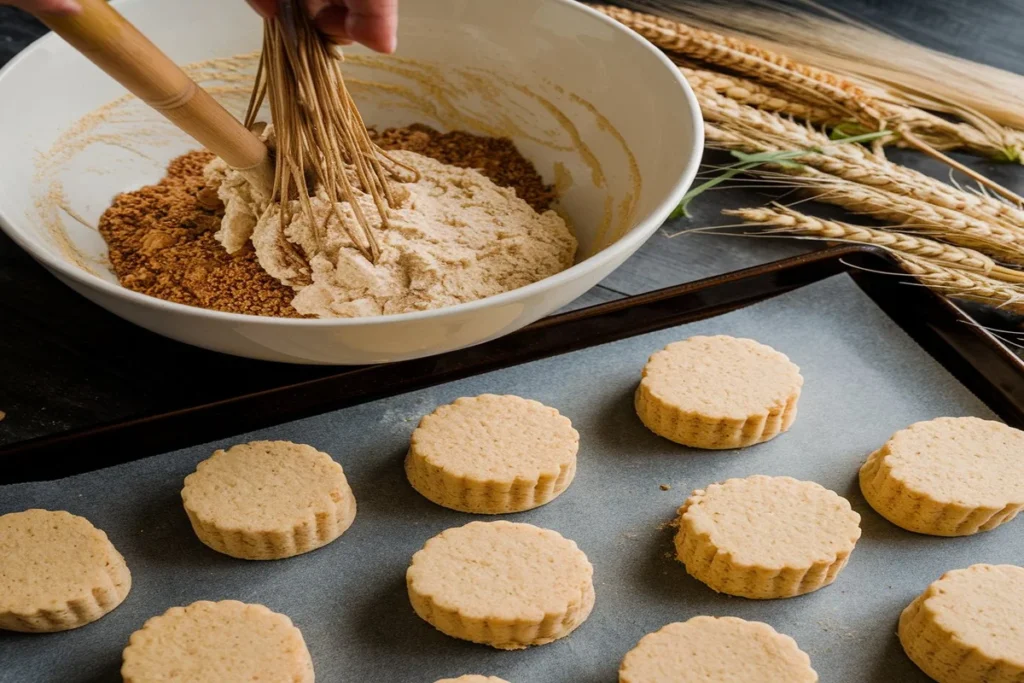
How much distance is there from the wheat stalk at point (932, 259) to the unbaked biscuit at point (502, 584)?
0.79m

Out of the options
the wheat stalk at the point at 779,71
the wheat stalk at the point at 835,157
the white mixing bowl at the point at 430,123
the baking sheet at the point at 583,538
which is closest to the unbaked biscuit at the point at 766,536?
the baking sheet at the point at 583,538

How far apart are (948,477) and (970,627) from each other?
0.77 feet

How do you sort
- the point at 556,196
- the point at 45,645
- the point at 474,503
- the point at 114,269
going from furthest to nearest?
the point at 556,196, the point at 114,269, the point at 474,503, the point at 45,645

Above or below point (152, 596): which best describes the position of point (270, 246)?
above

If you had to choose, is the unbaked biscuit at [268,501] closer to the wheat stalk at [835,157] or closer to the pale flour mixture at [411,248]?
the pale flour mixture at [411,248]

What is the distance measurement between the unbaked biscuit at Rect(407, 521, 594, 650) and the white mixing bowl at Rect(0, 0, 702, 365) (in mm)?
256

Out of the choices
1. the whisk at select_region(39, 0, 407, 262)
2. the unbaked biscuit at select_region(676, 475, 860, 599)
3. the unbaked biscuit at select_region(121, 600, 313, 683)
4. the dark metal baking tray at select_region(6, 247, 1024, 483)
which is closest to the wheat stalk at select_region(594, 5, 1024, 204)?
the dark metal baking tray at select_region(6, 247, 1024, 483)

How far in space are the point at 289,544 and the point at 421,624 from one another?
0.20 m

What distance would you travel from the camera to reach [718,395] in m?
1.37

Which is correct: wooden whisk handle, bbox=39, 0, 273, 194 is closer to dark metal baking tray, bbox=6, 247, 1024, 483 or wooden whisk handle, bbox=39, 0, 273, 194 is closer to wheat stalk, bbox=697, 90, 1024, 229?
dark metal baking tray, bbox=6, 247, 1024, 483

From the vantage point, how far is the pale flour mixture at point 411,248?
1.28 metres

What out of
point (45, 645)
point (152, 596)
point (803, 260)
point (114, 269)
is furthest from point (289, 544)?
point (803, 260)

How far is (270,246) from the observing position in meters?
1.34

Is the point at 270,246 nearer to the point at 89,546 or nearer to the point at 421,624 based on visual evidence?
the point at 89,546
